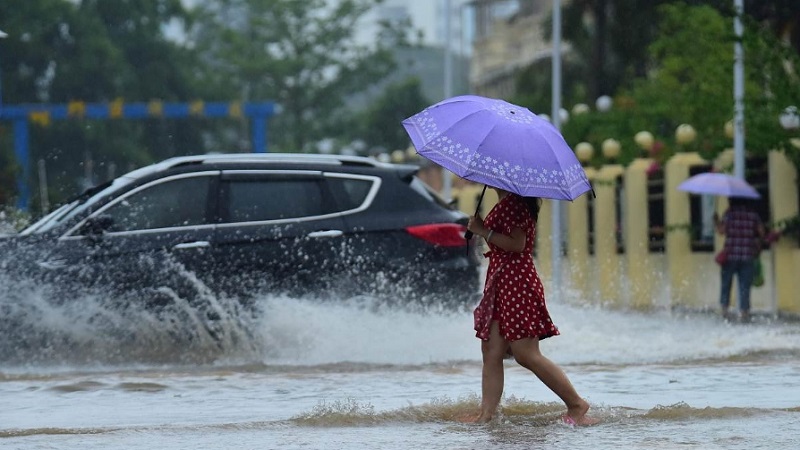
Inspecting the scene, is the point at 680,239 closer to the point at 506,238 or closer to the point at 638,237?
the point at 638,237

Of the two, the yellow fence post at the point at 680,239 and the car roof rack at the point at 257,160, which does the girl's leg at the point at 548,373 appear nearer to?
the car roof rack at the point at 257,160

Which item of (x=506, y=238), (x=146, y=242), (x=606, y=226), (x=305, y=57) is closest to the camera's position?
(x=506, y=238)

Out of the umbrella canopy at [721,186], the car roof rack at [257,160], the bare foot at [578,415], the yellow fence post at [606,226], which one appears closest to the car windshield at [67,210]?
the car roof rack at [257,160]

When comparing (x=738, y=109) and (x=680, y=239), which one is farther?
(x=680, y=239)

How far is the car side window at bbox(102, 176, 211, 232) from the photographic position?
546 inches

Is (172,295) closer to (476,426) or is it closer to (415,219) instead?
(415,219)

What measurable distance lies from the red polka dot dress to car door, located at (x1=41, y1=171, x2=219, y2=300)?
4.63 meters

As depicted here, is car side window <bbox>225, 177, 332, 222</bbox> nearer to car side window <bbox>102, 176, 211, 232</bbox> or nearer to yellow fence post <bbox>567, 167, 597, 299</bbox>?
car side window <bbox>102, 176, 211, 232</bbox>

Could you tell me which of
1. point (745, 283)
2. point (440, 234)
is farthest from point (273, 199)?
point (745, 283)

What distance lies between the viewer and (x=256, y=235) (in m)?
14.0

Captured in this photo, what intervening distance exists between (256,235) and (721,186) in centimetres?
1043

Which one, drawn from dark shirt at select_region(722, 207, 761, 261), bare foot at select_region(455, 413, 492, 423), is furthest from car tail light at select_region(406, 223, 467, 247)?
dark shirt at select_region(722, 207, 761, 261)

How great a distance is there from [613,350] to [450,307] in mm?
1739

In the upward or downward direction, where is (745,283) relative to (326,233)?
downward
